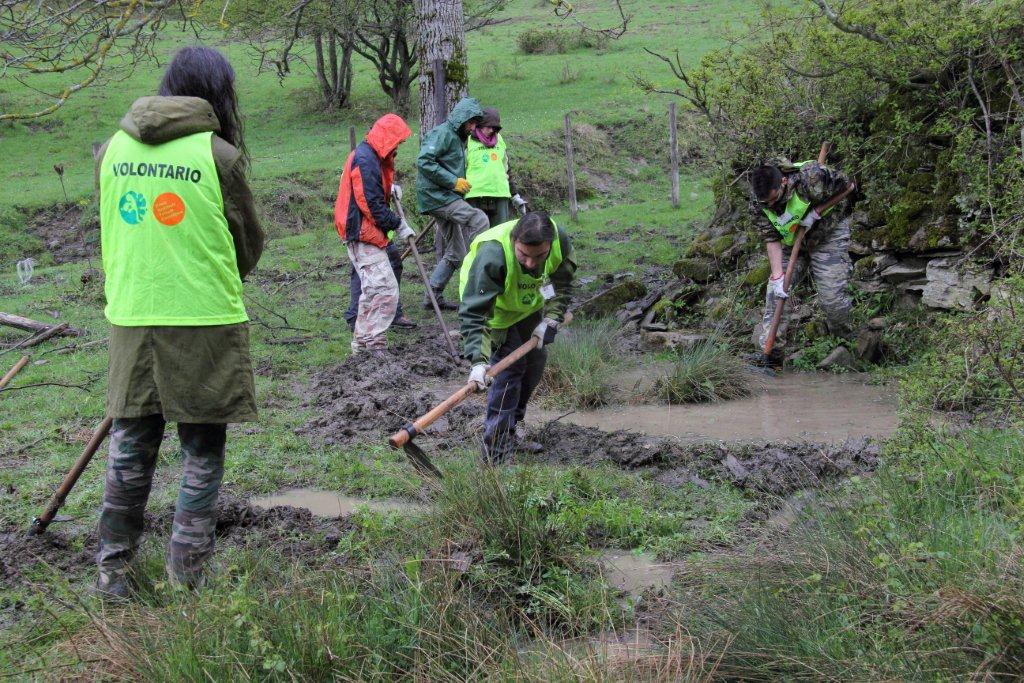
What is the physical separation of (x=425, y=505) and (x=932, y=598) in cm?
227

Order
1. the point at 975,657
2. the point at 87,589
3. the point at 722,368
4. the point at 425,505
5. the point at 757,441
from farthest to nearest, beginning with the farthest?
the point at 722,368
the point at 757,441
the point at 425,505
the point at 87,589
the point at 975,657

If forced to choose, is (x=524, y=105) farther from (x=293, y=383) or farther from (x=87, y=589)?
(x=87, y=589)

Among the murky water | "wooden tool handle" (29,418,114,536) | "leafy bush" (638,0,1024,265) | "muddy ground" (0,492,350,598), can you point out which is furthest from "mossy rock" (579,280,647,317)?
"wooden tool handle" (29,418,114,536)

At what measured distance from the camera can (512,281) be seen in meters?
5.55

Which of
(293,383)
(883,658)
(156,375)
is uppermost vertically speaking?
(156,375)

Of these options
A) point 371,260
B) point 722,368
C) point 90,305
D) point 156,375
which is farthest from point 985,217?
point 90,305

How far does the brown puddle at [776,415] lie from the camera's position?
257 inches

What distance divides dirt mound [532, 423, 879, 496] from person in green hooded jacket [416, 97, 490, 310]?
12.2 feet

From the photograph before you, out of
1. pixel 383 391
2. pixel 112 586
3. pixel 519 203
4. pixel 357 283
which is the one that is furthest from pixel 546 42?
pixel 112 586

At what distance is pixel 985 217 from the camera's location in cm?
767

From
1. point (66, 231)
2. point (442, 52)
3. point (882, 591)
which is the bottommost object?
point (66, 231)

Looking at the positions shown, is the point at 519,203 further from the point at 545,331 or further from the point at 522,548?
the point at 522,548

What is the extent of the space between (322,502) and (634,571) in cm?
205

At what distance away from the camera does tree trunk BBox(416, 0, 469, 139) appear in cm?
1044
